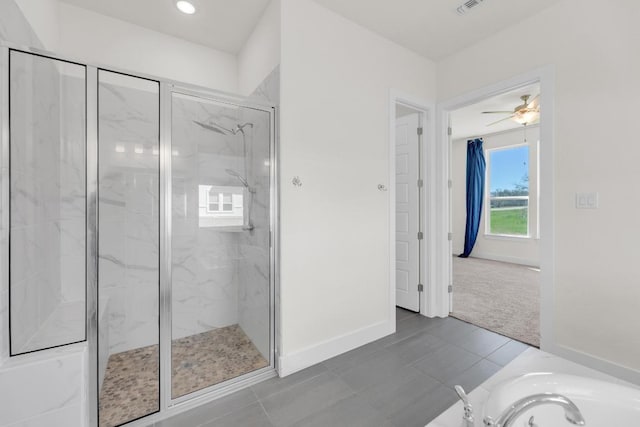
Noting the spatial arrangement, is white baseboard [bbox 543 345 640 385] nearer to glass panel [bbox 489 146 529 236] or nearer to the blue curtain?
glass panel [bbox 489 146 529 236]

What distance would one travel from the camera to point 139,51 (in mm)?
2512

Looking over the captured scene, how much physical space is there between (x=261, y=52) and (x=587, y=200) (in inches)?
113

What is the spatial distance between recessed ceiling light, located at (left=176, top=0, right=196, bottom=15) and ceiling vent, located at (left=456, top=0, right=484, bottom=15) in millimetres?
2198

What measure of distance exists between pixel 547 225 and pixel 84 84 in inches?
133

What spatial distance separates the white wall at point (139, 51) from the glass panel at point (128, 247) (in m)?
Result: 0.72

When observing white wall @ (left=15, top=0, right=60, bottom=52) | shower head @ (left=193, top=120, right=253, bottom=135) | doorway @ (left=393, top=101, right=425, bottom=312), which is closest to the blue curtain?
doorway @ (left=393, top=101, right=425, bottom=312)

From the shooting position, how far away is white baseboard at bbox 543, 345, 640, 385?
186cm

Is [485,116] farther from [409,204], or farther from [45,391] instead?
[45,391]

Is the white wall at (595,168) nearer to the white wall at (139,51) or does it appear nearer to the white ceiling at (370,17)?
the white ceiling at (370,17)

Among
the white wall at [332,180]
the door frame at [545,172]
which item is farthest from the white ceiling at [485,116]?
the white wall at [332,180]

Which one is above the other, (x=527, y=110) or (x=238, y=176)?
(x=527, y=110)

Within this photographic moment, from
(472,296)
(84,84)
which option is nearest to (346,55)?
(84,84)

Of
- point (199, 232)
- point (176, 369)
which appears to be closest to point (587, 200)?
point (199, 232)

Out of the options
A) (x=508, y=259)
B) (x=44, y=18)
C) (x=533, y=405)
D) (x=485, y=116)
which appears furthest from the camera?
(x=508, y=259)
